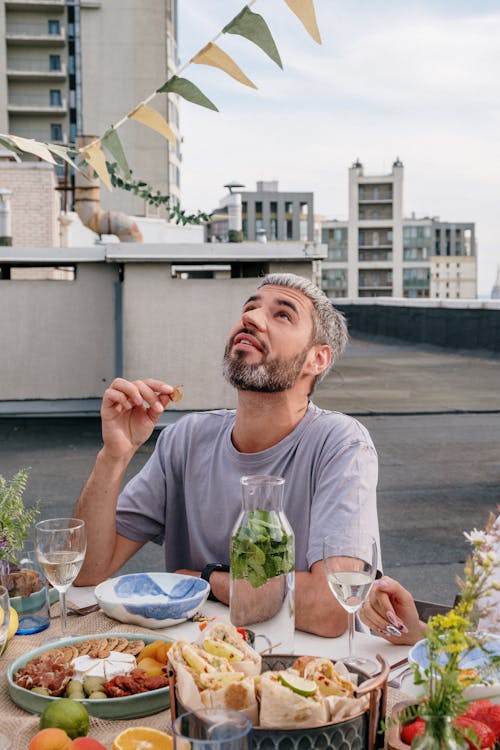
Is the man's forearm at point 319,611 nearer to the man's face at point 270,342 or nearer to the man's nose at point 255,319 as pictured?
the man's face at point 270,342

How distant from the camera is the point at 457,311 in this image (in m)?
24.1

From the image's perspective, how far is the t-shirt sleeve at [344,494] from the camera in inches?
93.0

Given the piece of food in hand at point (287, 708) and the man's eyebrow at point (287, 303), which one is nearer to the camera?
the piece of food in hand at point (287, 708)

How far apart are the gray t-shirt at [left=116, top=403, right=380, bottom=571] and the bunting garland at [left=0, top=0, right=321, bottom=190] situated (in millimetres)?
1122

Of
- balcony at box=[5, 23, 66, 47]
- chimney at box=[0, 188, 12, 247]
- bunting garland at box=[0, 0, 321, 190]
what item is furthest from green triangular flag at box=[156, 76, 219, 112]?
balcony at box=[5, 23, 66, 47]

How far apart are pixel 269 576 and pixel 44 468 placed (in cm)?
776

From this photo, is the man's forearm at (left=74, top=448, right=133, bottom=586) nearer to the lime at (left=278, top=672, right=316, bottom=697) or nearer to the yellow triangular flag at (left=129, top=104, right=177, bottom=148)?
the yellow triangular flag at (left=129, top=104, right=177, bottom=148)

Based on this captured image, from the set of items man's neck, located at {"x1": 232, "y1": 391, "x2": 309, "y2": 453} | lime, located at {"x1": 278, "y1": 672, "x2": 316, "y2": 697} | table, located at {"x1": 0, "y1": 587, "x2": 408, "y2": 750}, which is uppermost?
man's neck, located at {"x1": 232, "y1": 391, "x2": 309, "y2": 453}

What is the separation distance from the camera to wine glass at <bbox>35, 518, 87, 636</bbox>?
198cm

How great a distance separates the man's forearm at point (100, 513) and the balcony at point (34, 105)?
67.3 metres

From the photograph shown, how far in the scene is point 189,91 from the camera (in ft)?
4.99

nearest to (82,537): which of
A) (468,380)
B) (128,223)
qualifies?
(468,380)

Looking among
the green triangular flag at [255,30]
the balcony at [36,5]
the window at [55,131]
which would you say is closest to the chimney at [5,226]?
the green triangular flag at [255,30]

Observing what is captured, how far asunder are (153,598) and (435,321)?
81.0ft
